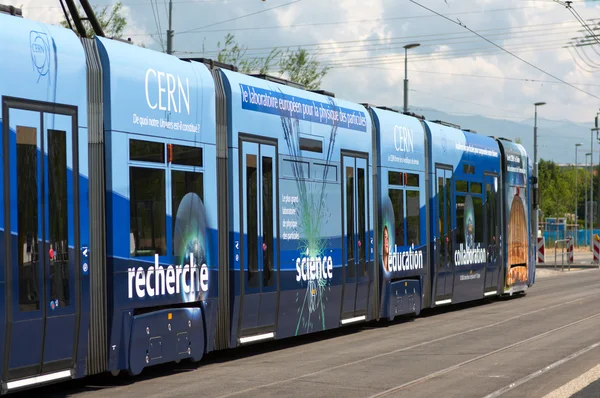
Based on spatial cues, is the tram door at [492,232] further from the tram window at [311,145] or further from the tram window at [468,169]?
the tram window at [311,145]

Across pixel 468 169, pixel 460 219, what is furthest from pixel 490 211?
pixel 460 219

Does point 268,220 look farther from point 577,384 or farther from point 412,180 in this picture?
point 412,180

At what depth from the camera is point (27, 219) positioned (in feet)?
30.7

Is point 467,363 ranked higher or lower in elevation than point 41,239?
lower

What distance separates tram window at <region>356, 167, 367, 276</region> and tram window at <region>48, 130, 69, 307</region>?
7429mm

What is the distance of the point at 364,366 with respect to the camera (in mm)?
12938

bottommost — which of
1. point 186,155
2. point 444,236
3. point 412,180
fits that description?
point 444,236

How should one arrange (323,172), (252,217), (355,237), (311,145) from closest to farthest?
(252,217), (311,145), (323,172), (355,237)

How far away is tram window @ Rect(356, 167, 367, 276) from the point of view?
54.6 ft

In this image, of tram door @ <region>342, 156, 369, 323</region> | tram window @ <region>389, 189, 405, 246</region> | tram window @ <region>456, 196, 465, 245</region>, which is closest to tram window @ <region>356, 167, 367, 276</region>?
tram door @ <region>342, 156, 369, 323</region>

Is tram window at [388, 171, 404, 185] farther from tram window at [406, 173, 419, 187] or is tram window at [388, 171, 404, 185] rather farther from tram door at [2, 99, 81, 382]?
tram door at [2, 99, 81, 382]

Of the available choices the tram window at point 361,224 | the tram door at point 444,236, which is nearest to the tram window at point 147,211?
the tram window at point 361,224

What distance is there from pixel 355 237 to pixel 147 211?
584 centimetres

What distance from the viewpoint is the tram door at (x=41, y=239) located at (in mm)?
9188
